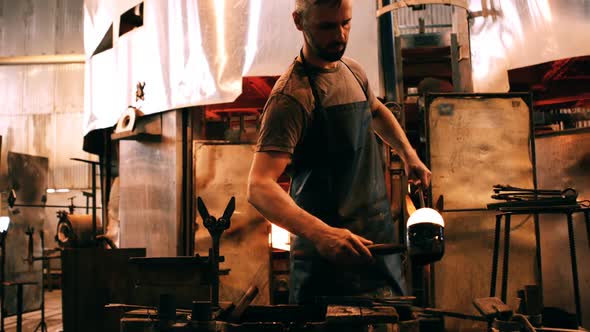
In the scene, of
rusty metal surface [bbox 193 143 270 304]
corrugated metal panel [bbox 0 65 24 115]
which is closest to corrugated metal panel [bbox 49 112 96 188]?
corrugated metal panel [bbox 0 65 24 115]

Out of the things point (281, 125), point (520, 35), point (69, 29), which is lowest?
point (281, 125)

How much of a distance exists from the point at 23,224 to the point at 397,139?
1004 cm

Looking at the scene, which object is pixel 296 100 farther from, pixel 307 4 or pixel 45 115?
pixel 45 115

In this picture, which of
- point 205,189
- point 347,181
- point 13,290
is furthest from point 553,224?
point 13,290

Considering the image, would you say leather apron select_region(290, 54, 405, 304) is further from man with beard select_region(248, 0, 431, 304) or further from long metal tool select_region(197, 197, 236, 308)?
long metal tool select_region(197, 197, 236, 308)

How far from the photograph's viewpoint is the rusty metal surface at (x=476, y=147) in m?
5.55

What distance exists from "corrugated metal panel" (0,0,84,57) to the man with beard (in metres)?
13.4

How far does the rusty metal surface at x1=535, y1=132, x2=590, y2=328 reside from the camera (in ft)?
19.5

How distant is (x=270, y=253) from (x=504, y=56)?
3132 millimetres

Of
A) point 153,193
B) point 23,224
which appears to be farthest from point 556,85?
point 23,224

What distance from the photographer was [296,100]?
8.36ft

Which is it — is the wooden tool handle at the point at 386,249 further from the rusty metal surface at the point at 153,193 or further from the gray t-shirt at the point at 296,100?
the rusty metal surface at the point at 153,193

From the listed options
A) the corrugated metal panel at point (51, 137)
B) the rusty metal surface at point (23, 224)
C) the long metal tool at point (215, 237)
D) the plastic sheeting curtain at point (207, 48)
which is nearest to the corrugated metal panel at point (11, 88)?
the corrugated metal panel at point (51, 137)

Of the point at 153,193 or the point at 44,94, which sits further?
the point at 44,94
